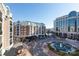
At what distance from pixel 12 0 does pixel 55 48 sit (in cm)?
79

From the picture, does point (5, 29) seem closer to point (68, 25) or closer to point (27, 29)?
point (27, 29)

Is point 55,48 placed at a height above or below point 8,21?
below

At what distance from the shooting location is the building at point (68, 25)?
2.60 meters

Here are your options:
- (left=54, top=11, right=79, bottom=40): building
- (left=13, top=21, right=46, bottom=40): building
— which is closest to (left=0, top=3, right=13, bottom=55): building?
(left=13, top=21, right=46, bottom=40): building

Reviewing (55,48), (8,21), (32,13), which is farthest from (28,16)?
(55,48)

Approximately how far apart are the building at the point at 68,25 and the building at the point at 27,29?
189mm

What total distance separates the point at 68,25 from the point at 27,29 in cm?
52

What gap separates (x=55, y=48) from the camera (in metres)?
2.60

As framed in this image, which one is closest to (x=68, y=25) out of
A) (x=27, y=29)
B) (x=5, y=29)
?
(x=27, y=29)

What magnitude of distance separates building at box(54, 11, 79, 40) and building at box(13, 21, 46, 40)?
0.19 metres

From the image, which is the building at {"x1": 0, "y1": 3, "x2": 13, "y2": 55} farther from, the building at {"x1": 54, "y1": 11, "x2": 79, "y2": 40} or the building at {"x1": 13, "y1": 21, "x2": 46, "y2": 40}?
the building at {"x1": 54, "y1": 11, "x2": 79, "y2": 40}

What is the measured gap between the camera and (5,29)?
2.56m

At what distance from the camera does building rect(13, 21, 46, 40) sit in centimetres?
261

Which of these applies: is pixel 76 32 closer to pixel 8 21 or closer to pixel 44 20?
pixel 44 20
